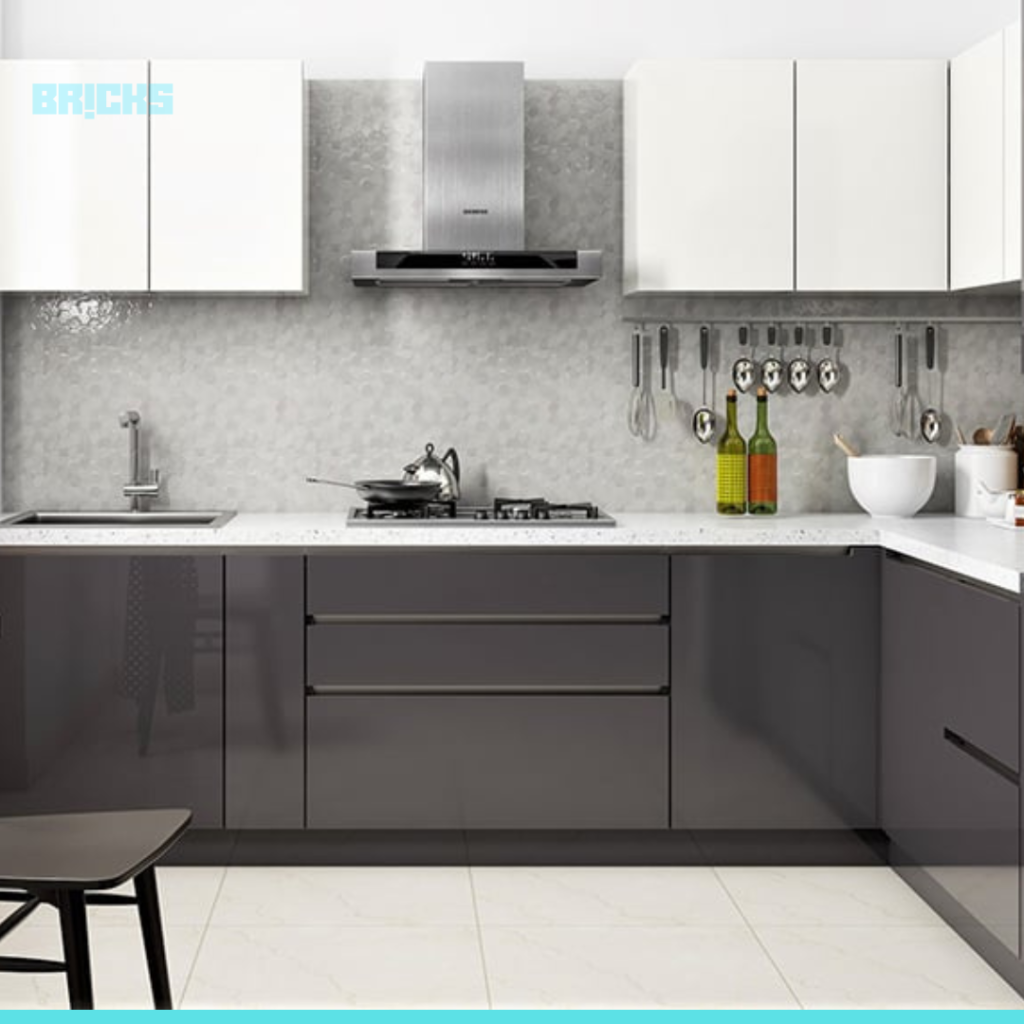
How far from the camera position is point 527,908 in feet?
11.7

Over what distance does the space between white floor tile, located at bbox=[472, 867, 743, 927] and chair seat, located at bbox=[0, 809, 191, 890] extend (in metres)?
1.40

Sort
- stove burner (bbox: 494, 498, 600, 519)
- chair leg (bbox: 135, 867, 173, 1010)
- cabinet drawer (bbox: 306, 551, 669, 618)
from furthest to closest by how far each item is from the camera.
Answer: stove burner (bbox: 494, 498, 600, 519) → cabinet drawer (bbox: 306, 551, 669, 618) → chair leg (bbox: 135, 867, 173, 1010)

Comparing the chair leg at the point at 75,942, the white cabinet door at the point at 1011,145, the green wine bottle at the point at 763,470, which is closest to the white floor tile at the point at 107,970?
the chair leg at the point at 75,942

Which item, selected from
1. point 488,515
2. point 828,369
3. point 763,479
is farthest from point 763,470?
point 488,515

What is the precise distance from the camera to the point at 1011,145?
3760 millimetres

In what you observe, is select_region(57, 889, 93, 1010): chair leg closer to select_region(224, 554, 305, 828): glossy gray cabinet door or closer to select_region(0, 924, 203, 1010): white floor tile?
select_region(0, 924, 203, 1010): white floor tile

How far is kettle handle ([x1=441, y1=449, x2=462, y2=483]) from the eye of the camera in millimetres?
4352

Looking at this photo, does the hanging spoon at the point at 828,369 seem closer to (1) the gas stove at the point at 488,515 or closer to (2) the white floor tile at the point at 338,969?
(1) the gas stove at the point at 488,515

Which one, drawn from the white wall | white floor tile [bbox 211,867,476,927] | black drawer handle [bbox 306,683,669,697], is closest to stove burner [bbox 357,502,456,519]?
black drawer handle [bbox 306,683,669,697]

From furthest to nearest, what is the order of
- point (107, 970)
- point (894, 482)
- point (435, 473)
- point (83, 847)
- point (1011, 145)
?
point (435, 473)
point (894, 482)
point (1011, 145)
point (107, 970)
point (83, 847)

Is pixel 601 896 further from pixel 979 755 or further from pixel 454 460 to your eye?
pixel 454 460

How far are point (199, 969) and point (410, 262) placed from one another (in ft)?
6.27

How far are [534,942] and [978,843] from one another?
0.99m

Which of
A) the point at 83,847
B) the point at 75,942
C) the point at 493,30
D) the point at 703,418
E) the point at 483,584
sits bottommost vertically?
the point at 75,942
